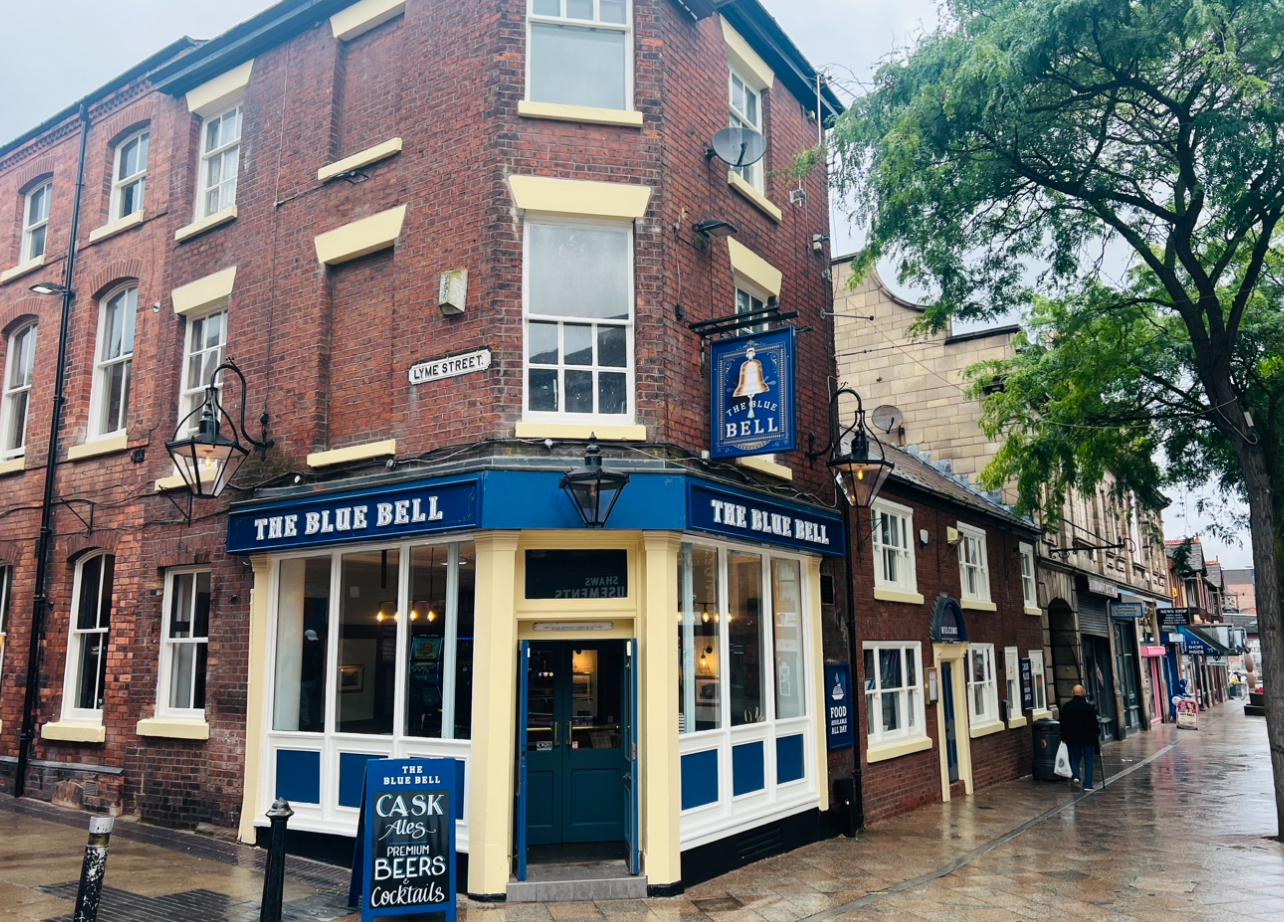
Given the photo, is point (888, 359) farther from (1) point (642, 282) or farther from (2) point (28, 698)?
(2) point (28, 698)

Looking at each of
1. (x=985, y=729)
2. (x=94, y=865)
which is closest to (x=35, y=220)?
(x=94, y=865)

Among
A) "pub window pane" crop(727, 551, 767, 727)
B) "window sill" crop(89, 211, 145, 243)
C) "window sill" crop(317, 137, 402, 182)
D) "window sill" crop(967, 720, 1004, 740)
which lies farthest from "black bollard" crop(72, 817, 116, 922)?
"window sill" crop(967, 720, 1004, 740)

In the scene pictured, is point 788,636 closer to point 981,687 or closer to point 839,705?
point 839,705

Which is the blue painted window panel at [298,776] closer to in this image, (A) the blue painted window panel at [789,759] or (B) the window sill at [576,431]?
(B) the window sill at [576,431]

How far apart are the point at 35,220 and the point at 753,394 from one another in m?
13.3

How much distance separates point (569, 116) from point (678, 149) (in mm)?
1228

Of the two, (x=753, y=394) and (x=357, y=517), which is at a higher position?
(x=753, y=394)

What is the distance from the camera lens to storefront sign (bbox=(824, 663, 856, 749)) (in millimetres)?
11375

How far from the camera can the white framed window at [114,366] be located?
13.2m

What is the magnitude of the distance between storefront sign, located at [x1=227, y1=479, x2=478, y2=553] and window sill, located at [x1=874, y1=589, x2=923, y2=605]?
22.6ft

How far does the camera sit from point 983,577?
704 inches

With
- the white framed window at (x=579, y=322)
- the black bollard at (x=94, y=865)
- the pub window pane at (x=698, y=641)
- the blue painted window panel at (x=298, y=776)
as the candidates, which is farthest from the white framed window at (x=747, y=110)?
the black bollard at (x=94, y=865)

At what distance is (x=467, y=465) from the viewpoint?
8719 millimetres

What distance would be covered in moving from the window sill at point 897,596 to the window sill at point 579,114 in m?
7.19
